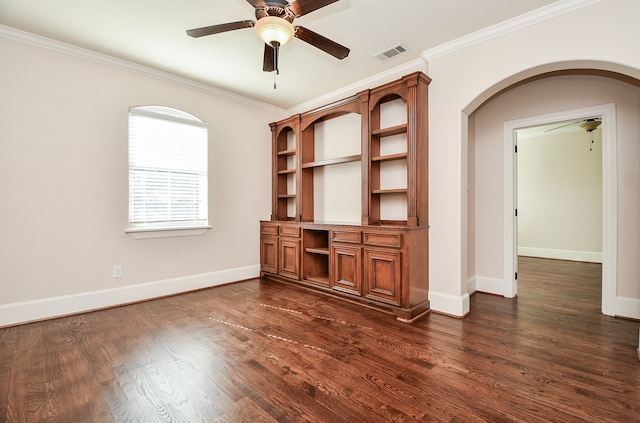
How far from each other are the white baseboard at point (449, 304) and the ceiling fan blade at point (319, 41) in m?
2.61

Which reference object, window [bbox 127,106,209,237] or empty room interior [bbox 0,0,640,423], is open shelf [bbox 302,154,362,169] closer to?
empty room interior [bbox 0,0,640,423]

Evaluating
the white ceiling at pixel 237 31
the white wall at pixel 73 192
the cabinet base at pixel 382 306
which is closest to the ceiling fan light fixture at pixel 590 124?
the white ceiling at pixel 237 31

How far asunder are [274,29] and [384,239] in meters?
2.17

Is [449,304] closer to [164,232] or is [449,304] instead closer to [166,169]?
[164,232]

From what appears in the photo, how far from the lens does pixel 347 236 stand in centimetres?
349

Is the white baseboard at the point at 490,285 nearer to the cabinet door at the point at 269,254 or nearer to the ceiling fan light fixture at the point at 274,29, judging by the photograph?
the cabinet door at the point at 269,254

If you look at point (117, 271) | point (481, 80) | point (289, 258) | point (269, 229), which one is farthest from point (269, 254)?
point (481, 80)

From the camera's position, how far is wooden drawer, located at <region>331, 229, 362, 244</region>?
3.38m

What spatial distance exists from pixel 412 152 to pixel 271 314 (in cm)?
232

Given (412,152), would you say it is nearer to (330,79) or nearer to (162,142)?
(330,79)

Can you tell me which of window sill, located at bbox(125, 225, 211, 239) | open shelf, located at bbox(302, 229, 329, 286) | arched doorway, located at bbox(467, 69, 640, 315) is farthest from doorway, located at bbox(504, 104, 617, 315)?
window sill, located at bbox(125, 225, 211, 239)

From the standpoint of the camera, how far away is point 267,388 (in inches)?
71.6

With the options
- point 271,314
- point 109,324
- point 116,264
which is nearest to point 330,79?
point 271,314

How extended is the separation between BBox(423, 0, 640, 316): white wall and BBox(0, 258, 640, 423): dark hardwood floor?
1.89ft
